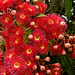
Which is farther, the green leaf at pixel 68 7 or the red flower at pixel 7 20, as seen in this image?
the green leaf at pixel 68 7

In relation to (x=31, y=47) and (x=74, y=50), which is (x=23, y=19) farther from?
(x=74, y=50)

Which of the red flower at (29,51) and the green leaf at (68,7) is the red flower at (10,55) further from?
the green leaf at (68,7)

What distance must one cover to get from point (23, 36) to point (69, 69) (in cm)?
49

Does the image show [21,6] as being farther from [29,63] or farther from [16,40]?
[29,63]

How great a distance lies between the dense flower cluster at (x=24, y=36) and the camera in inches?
35.0

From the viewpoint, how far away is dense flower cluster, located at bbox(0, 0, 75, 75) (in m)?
0.89

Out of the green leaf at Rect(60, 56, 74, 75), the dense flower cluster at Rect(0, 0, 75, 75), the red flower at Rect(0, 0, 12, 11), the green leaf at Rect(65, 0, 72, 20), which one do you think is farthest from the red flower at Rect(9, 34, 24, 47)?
the green leaf at Rect(65, 0, 72, 20)

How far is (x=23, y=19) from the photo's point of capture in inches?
37.0

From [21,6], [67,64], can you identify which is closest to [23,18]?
[21,6]

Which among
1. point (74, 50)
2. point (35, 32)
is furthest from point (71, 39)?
point (35, 32)

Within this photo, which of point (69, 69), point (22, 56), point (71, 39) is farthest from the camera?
point (69, 69)

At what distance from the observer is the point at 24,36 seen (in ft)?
3.20

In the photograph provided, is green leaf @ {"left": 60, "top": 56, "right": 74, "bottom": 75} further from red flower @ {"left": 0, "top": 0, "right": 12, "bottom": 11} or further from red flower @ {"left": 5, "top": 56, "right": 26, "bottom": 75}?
red flower @ {"left": 0, "top": 0, "right": 12, "bottom": 11}

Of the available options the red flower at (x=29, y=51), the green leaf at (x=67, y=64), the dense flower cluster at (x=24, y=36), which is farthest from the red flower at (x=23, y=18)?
the green leaf at (x=67, y=64)
